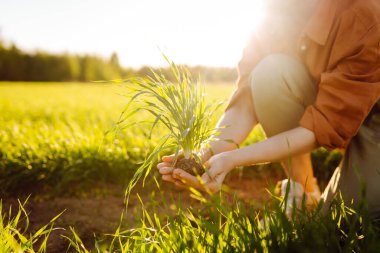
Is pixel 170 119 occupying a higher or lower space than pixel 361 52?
lower

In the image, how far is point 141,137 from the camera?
11.0 feet

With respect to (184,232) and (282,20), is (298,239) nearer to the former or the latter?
(184,232)

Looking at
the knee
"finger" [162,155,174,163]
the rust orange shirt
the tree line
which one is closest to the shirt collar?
the rust orange shirt

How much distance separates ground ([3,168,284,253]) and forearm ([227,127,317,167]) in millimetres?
123

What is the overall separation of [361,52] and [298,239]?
86 centimetres

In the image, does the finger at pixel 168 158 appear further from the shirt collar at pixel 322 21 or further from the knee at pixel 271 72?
the shirt collar at pixel 322 21

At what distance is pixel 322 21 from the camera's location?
1.80 meters

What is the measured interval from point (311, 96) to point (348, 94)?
0.35m

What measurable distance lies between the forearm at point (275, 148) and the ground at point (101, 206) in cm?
12

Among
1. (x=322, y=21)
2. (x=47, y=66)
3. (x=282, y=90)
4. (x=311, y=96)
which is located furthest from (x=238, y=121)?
(x=47, y=66)

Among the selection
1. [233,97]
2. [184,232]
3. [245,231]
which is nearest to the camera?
[245,231]

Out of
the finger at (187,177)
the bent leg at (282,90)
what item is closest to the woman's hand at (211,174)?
the finger at (187,177)

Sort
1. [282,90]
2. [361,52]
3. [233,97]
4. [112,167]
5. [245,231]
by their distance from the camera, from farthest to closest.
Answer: [112,167]
[233,97]
[282,90]
[361,52]
[245,231]

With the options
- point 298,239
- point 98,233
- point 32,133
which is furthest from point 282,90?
point 32,133
